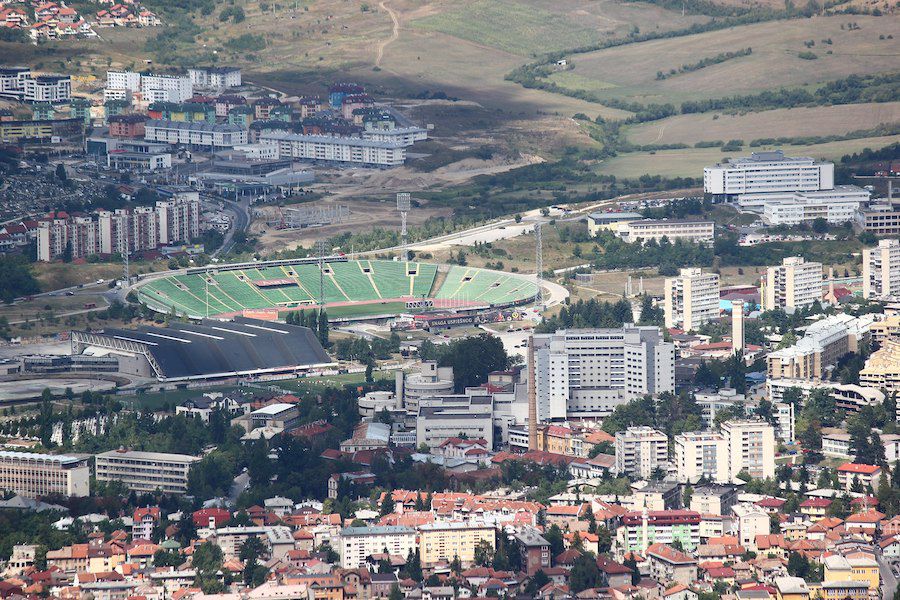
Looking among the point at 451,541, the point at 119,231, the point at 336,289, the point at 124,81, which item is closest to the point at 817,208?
the point at 336,289

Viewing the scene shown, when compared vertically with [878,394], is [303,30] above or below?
above

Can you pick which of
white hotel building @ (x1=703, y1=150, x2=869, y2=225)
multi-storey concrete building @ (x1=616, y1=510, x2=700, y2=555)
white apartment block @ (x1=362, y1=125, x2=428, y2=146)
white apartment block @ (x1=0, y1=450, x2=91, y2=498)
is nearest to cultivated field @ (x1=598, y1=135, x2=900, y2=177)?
white hotel building @ (x1=703, y1=150, x2=869, y2=225)

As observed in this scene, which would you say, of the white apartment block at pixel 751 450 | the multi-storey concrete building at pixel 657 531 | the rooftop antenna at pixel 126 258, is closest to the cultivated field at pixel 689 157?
the rooftop antenna at pixel 126 258

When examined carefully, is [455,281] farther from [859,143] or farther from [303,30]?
[303,30]

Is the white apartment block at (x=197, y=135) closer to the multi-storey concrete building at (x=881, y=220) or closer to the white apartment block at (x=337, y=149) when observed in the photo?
the white apartment block at (x=337, y=149)

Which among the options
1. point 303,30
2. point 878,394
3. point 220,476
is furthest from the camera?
point 303,30

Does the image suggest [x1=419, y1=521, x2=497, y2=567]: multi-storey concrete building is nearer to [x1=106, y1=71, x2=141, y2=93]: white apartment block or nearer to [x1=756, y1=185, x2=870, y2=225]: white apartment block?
[x1=756, y1=185, x2=870, y2=225]: white apartment block

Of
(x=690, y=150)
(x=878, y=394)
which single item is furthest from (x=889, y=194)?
(x=878, y=394)
